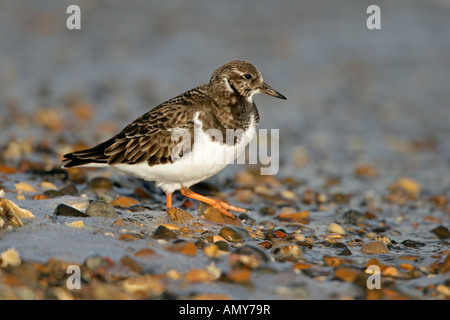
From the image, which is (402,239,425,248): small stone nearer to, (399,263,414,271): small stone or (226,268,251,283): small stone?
(399,263,414,271): small stone

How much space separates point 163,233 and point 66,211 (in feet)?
3.10

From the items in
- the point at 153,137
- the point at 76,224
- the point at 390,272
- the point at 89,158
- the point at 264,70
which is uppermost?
the point at 264,70

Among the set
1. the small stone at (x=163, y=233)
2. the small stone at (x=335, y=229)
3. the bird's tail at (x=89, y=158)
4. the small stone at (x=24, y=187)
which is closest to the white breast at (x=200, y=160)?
the bird's tail at (x=89, y=158)

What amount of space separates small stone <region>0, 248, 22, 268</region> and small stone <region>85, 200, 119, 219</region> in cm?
123

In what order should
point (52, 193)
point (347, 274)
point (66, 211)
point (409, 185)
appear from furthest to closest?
point (409, 185)
point (52, 193)
point (66, 211)
point (347, 274)

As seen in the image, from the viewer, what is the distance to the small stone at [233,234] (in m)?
5.18

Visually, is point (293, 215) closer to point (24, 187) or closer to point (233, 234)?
point (233, 234)

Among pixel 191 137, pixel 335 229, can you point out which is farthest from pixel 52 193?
pixel 335 229

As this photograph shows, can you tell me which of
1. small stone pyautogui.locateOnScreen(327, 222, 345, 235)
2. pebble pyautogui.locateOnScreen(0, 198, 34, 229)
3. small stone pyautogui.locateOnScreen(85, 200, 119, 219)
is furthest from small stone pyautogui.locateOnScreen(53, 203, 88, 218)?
small stone pyautogui.locateOnScreen(327, 222, 345, 235)

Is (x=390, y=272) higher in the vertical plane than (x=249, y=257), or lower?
Result: lower

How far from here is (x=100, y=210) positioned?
5328mm

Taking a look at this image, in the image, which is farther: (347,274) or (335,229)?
(335,229)

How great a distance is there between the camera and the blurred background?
952cm

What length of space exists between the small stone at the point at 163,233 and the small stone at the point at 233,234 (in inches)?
18.8
